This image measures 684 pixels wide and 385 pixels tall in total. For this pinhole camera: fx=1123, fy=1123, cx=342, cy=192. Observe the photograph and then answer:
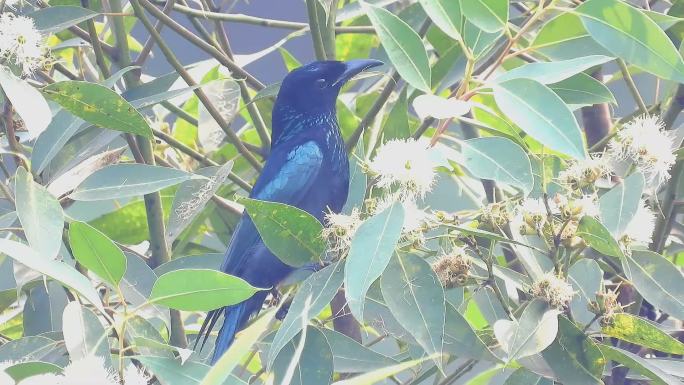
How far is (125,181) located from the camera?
186cm

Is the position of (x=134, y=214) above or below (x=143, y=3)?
below

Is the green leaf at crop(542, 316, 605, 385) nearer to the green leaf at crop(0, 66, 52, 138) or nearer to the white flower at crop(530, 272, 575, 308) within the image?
the white flower at crop(530, 272, 575, 308)

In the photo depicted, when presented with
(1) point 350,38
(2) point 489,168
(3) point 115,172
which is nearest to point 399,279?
(2) point 489,168

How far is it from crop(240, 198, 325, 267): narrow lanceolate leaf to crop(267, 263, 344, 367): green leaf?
10 centimetres

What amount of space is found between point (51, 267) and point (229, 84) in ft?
3.94

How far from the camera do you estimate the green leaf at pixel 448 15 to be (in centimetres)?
164

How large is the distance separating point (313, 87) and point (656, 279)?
4.84 ft

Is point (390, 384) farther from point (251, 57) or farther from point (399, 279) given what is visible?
point (399, 279)

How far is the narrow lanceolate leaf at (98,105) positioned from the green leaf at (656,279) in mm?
835

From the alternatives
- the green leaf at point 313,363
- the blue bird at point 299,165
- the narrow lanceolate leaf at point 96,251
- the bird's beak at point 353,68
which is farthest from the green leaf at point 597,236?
the bird's beak at point 353,68

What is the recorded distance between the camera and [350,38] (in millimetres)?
3037

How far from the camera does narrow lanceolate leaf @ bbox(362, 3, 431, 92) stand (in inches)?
64.5

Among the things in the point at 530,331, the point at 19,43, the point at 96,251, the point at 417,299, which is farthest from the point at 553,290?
the point at 19,43

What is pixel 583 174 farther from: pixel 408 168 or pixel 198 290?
pixel 198 290
